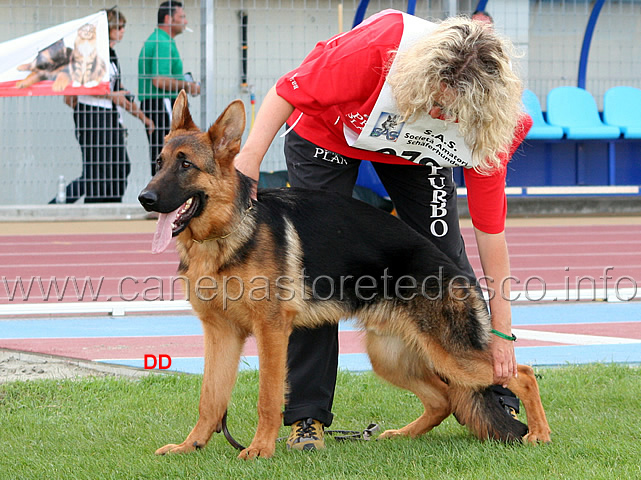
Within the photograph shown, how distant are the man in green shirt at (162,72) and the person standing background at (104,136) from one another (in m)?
0.17

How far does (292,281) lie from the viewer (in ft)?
11.6

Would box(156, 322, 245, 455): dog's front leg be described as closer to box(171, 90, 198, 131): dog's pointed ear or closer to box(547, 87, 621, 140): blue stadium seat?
box(171, 90, 198, 131): dog's pointed ear

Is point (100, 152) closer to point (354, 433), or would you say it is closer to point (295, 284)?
point (354, 433)

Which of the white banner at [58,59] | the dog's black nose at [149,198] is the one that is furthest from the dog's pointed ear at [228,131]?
the white banner at [58,59]

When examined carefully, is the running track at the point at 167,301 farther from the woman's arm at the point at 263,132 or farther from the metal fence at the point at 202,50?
the woman's arm at the point at 263,132

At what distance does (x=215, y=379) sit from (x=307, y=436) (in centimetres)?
50

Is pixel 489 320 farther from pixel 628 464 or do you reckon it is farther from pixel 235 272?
pixel 235 272

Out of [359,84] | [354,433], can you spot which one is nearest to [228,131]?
[359,84]

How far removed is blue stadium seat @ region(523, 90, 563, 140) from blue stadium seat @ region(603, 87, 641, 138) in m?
1.28

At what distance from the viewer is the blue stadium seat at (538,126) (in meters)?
13.8

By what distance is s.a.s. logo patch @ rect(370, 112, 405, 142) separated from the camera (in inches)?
139

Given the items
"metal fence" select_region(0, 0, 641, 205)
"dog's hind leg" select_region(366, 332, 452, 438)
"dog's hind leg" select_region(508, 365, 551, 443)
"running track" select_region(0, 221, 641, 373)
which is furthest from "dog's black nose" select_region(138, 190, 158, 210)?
"metal fence" select_region(0, 0, 641, 205)

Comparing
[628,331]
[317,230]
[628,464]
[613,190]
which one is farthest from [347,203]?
[613,190]

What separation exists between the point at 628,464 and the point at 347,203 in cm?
162
